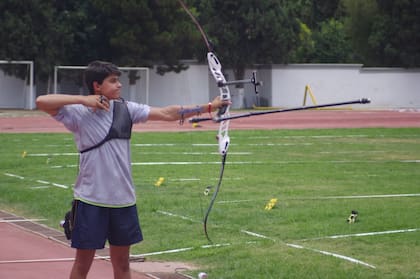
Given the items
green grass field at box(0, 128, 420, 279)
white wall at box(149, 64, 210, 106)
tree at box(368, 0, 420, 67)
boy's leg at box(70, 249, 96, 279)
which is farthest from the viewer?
tree at box(368, 0, 420, 67)

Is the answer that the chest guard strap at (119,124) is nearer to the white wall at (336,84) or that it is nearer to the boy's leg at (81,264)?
the boy's leg at (81,264)

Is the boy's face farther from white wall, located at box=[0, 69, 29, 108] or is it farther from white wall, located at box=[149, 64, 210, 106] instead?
white wall, located at box=[149, 64, 210, 106]

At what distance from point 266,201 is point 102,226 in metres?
7.38

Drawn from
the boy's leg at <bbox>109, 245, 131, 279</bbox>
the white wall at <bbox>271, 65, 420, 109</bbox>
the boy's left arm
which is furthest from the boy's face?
the white wall at <bbox>271, 65, 420, 109</bbox>

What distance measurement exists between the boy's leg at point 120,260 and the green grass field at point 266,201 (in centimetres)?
198

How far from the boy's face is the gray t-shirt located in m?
0.12

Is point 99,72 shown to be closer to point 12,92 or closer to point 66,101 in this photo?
point 66,101

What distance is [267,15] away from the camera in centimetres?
5616

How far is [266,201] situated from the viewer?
14430 mm

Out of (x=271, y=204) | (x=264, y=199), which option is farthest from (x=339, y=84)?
(x=271, y=204)

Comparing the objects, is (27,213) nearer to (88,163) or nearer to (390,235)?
(390,235)

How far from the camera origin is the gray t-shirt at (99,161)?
7195 mm

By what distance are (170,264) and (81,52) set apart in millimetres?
44496

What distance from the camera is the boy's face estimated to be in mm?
7258
